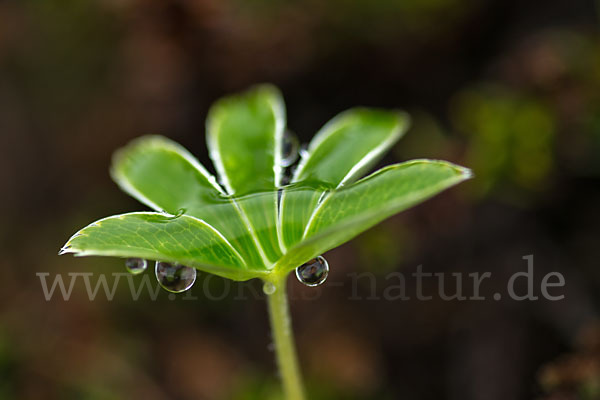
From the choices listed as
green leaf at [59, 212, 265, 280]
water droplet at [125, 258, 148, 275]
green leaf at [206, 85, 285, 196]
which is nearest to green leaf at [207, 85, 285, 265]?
green leaf at [206, 85, 285, 196]

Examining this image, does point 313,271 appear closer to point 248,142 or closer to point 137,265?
point 137,265

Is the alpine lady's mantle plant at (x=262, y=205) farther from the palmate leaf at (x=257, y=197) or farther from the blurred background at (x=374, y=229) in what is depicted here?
the blurred background at (x=374, y=229)

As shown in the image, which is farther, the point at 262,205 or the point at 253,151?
the point at 253,151

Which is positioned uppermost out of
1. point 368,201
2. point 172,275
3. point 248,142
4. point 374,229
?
point 248,142

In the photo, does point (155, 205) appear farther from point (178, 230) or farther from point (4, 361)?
point (4, 361)

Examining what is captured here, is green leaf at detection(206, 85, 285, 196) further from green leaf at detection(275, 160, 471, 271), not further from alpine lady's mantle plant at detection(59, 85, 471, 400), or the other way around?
green leaf at detection(275, 160, 471, 271)

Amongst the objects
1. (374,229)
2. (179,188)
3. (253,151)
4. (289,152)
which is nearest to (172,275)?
(179,188)
